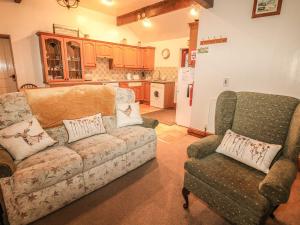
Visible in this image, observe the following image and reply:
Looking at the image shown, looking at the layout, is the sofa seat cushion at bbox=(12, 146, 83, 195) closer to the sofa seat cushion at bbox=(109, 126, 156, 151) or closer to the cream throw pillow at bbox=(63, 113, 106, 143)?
the cream throw pillow at bbox=(63, 113, 106, 143)

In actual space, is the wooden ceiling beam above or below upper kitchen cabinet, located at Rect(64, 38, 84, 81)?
above

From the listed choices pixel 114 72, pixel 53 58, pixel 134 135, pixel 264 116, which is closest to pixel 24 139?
pixel 134 135

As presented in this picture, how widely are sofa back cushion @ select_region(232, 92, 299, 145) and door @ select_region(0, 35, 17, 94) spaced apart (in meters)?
4.98

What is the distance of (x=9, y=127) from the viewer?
1.59m

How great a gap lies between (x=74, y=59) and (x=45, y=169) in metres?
3.85

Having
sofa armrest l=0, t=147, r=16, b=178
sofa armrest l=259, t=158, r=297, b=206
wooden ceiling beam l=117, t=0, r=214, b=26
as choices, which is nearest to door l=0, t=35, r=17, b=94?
wooden ceiling beam l=117, t=0, r=214, b=26

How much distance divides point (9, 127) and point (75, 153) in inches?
26.3

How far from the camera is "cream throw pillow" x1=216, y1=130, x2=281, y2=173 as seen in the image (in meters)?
1.40

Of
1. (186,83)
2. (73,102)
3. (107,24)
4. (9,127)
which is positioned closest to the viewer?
(9,127)

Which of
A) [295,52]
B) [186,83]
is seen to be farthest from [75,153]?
[295,52]

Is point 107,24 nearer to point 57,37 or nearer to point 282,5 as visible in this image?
point 57,37

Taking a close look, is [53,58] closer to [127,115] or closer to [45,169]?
[127,115]

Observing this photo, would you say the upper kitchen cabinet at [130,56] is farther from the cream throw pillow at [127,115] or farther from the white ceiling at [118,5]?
the cream throw pillow at [127,115]

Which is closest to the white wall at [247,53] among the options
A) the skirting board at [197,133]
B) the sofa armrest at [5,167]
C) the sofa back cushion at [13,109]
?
the skirting board at [197,133]
